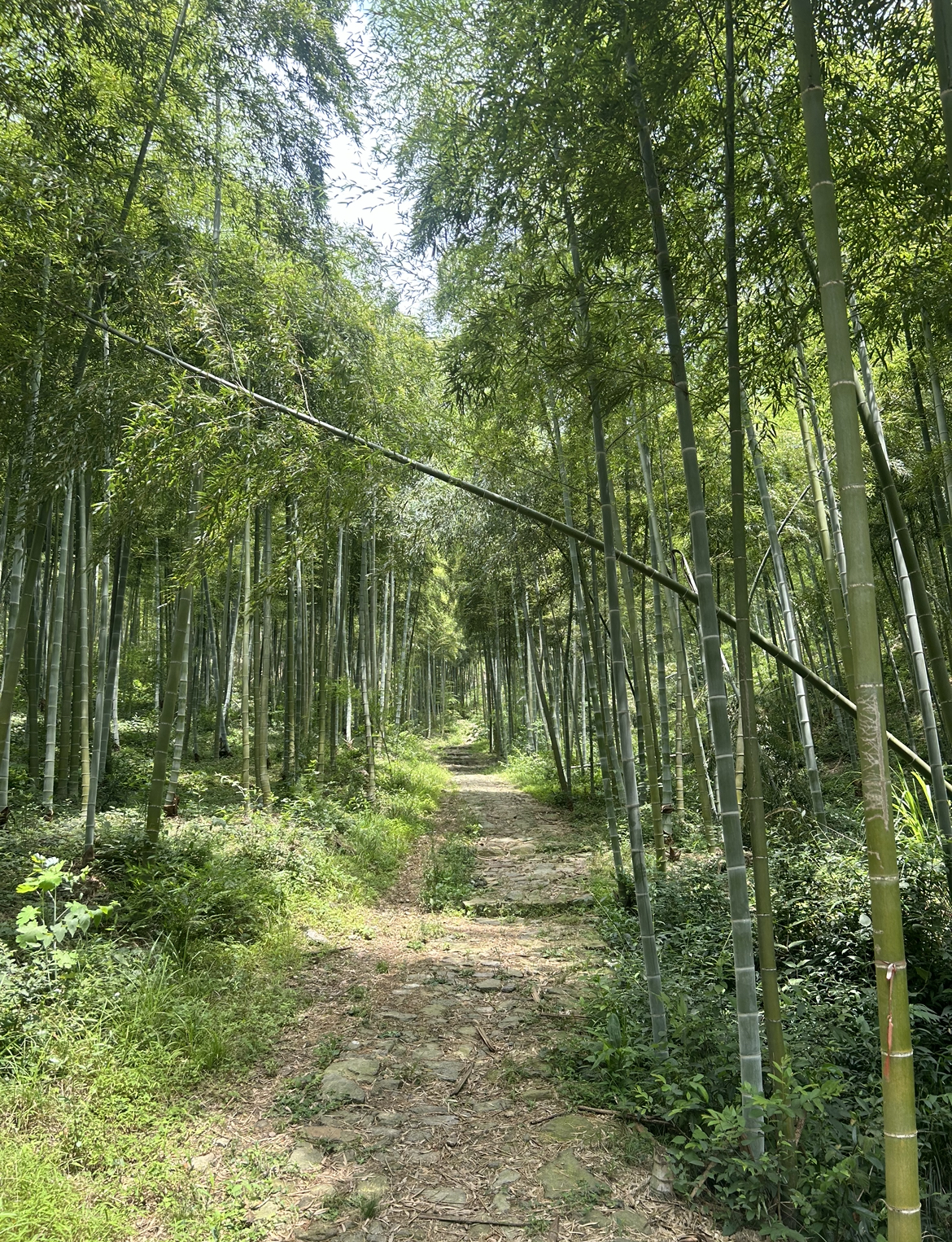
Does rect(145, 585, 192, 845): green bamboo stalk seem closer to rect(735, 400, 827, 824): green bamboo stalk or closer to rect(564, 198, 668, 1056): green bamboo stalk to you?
rect(564, 198, 668, 1056): green bamboo stalk

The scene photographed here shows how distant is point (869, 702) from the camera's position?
1423 mm

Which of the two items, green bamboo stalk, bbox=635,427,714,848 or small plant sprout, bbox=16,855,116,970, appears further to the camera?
green bamboo stalk, bbox=635,427,714,848

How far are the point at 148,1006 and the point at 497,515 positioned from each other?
5.07m

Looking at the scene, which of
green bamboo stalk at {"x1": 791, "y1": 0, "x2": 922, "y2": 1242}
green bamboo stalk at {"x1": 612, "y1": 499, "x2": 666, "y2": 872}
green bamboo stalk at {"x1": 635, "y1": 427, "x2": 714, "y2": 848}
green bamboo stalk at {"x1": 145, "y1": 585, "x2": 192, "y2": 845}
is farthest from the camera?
green bamboo stalk at {"x1": 635, "y1": 427, "x2": 714, "y2": 848}

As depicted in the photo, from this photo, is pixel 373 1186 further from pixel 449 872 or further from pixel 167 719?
pixel 449 872

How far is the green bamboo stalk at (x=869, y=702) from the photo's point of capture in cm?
131

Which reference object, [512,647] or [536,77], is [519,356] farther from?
[512,647]

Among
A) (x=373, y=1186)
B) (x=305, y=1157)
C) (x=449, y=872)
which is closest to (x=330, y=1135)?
(x=305, y=1157)

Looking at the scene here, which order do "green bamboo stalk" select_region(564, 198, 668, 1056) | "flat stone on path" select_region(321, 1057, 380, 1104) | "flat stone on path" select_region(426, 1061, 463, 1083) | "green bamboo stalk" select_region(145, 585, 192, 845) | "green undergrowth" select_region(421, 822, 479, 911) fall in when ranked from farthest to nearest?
"green undergrowth" select_region(421, 822, 479, 911), "green bamboo stalk" select_region(145, 585, 192, 845), "flat stone on path" select_region(426, 1061, 463, 1083), "flat stone on path" select_region(321, 1057, 380, 1104), "green bamboo stalk" select_region(564, 198, 668, 1056)

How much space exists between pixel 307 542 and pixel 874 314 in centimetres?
297

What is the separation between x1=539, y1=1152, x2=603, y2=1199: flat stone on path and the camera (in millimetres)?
2246

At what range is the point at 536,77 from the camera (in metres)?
2.64

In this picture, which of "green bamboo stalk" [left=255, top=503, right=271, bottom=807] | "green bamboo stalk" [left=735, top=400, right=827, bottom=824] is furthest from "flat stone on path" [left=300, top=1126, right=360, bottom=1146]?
"green bamboo stalk" [left=255, top=503, right=271, bottom=807]

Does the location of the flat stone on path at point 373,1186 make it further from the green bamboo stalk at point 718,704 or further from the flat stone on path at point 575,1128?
the green bamboo stalk at point 718,704
